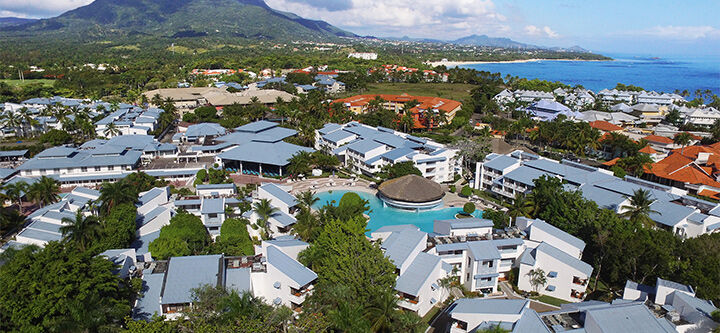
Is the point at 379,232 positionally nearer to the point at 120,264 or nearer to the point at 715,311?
the point at 120,264

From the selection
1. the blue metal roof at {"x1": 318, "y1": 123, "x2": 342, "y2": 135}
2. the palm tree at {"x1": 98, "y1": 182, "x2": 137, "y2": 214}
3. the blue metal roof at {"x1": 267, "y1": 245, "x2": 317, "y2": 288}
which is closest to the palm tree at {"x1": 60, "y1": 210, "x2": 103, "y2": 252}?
the palm tree at {"x1": 98, "y1": 182, "x2": 137, "y2": 214}

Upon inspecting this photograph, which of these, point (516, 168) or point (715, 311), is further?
point (516, 168)

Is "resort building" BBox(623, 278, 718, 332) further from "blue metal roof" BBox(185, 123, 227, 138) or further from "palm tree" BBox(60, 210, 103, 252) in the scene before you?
"blue metal roof" BBox(185, 123, 227, 138)

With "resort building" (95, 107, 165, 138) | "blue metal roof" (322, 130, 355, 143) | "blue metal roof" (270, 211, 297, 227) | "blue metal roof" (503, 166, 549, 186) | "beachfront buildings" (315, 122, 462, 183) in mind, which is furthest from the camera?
"resort building" (95, 107, 165, 138)

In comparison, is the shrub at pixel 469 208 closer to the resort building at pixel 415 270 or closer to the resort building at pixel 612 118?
the resort building at pixel 415 270

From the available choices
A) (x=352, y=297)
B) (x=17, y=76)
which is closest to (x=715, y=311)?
(x=352, y=297)

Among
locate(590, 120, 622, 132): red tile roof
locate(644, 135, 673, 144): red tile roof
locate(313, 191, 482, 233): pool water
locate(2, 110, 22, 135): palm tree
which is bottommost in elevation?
locate(313, 191, 482, 233): pool water
